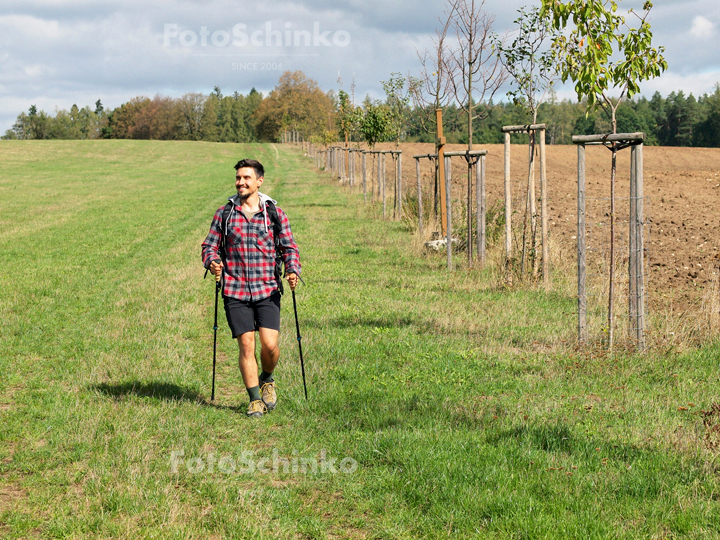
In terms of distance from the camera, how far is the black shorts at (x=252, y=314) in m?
6.12

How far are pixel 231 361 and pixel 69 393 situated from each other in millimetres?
1838

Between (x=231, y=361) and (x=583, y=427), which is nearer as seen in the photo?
(x=583, y=427)

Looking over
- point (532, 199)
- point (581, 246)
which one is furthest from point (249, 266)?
point (532, 199)

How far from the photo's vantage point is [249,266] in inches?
242

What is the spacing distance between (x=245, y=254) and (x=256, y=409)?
1314 mm

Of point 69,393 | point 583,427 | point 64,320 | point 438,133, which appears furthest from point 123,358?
point 438,133

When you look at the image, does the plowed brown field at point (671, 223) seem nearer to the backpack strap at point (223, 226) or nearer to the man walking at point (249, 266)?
the man walking at point (249, 266)

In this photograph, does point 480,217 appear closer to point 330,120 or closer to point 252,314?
point 252,314

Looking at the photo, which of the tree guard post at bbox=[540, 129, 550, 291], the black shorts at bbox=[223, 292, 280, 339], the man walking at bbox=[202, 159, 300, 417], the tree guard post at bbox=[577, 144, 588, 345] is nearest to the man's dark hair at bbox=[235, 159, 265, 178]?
the man walking at bbox=[202, 159, 300, 417]

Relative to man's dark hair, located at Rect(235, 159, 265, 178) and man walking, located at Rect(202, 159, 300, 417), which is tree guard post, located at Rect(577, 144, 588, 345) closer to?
man walking, located at Rect(202, 159, 300, 417)

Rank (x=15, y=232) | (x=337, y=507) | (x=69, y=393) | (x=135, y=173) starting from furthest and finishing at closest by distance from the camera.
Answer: (x=135, y=173) → (x=15, y=232) → (x=69, y=393) → (x=337, y=507)

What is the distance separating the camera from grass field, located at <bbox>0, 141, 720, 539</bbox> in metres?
4.33

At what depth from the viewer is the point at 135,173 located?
50.2 metres

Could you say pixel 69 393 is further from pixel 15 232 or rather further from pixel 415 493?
pixel 15 232
